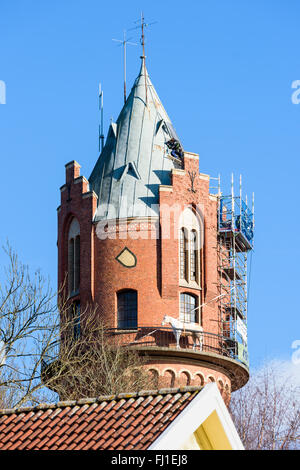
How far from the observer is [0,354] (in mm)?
33625

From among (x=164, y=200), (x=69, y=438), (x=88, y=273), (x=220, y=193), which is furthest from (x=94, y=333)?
(x=69, y=438)

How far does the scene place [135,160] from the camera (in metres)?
48.1

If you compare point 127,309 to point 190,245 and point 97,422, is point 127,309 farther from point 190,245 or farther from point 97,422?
point 97,422

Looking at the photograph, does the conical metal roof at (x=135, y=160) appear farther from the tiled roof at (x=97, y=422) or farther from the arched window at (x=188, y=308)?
the tiled roof at (x=97, y=422)

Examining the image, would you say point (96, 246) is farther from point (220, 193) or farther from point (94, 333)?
point (220, 193)

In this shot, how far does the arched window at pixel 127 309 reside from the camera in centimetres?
4506

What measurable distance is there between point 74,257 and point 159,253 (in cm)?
406

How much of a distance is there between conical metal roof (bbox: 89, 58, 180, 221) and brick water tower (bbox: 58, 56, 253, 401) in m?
0.05

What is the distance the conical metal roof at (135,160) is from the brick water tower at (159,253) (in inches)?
2.1

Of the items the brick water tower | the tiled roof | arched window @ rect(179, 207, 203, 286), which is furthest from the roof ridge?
arched window @ rect(179, 207, 203, 286)

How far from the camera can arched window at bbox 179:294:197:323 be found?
45.5m

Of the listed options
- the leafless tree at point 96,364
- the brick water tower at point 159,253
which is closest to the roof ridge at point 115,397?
the leafless tree at point 96,364

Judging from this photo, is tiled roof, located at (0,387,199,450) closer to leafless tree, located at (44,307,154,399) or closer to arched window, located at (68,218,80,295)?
leafless tree, located at (44,307,154,399)
